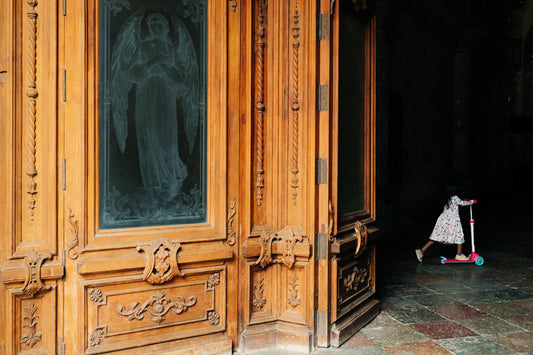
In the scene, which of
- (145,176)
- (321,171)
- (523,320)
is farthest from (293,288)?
(523,320)

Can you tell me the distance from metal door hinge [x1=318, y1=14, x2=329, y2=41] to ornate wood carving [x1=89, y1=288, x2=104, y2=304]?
2494mm

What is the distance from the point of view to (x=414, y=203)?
11031mm

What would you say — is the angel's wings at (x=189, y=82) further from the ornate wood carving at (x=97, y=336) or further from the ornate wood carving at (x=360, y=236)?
the ornate wood carving at (x=360, y=236)

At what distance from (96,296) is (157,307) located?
0.44 m

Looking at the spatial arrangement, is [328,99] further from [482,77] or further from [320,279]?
[482,77]

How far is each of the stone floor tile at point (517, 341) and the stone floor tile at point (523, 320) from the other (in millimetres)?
202

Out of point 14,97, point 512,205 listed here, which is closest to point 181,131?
point 14,97

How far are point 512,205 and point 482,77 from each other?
5259 mm

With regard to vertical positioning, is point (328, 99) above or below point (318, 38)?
below

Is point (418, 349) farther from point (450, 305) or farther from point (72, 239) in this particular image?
point (72, 239)

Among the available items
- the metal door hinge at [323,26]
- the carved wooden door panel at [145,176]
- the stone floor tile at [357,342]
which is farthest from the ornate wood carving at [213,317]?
the metal door hinge at [323,26]

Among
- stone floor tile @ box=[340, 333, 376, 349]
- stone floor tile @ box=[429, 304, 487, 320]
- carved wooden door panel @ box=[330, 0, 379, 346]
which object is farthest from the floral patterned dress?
stone floor tile @ box=[340, 333, 376, 349]

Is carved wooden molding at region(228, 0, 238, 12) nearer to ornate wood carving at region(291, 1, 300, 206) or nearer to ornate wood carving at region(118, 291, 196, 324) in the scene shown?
ornate wood carving at region(291, 1, 300, 206)

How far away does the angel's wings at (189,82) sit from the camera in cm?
347
